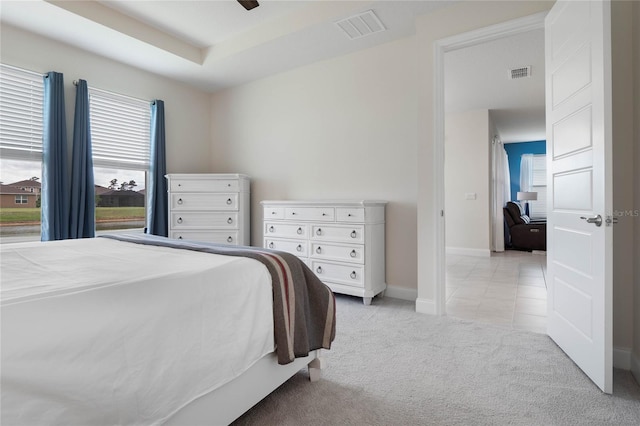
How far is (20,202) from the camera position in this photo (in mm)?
3197

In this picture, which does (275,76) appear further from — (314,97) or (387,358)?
(387,358)

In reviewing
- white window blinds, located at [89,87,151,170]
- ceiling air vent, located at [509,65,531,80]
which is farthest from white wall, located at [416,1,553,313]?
white window blinds, located at [89,87,151,170]

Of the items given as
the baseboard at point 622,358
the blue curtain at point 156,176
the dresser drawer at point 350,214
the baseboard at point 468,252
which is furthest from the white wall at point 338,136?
the baseboard at point 468,252

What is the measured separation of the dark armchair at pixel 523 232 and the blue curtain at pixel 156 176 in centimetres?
657

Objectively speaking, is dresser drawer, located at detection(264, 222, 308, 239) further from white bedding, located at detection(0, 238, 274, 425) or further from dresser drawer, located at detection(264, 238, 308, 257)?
white bedding, located at detection(0, 238, 274, 425)

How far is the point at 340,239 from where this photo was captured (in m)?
3.26

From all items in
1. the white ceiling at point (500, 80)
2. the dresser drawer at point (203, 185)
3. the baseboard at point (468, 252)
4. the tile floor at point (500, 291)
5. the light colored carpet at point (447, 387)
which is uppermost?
the white ceiling at point (500, 80)

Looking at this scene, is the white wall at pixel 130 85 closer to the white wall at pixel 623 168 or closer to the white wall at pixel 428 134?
the white wall at pixel 428 134

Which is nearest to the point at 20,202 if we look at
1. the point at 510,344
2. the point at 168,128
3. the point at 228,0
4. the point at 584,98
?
Result: the point at 168,128

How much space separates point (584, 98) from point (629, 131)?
0.38 metres

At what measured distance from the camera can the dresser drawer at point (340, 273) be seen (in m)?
3.18

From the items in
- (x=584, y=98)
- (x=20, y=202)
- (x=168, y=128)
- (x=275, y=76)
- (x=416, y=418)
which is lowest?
(x=416, y=418)

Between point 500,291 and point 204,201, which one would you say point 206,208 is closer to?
point 204,201

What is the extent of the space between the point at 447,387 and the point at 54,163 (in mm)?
3783
